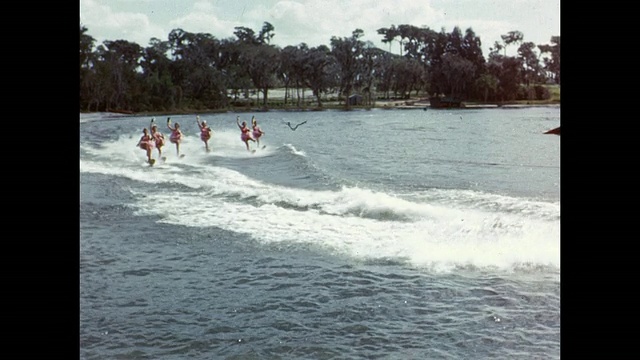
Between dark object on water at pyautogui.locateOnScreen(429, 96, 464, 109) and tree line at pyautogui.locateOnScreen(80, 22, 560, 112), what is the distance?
0.13m

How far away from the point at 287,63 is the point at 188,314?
29.9ft

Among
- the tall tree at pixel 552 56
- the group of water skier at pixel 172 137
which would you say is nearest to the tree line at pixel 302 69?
the tall tree at pixel 552 56

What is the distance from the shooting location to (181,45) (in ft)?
52.2

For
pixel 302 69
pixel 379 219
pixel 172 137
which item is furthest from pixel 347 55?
pixel 172 137

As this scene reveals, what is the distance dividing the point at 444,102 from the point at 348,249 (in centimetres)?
517

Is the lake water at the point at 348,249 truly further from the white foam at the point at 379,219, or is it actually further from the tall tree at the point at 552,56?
the tall tree at the point at 552,56

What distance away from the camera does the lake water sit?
7.32 meters

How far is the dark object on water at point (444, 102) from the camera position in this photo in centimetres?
A: 1302

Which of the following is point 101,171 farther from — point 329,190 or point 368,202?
point 368,202

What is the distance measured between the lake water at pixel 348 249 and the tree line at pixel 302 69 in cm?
92

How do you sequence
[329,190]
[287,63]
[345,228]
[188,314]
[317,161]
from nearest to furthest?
[188,314] → [345,228] → [329,190] → [287,63] → [317,161]

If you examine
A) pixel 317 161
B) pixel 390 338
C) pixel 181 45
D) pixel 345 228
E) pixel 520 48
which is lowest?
pixel 390 338
